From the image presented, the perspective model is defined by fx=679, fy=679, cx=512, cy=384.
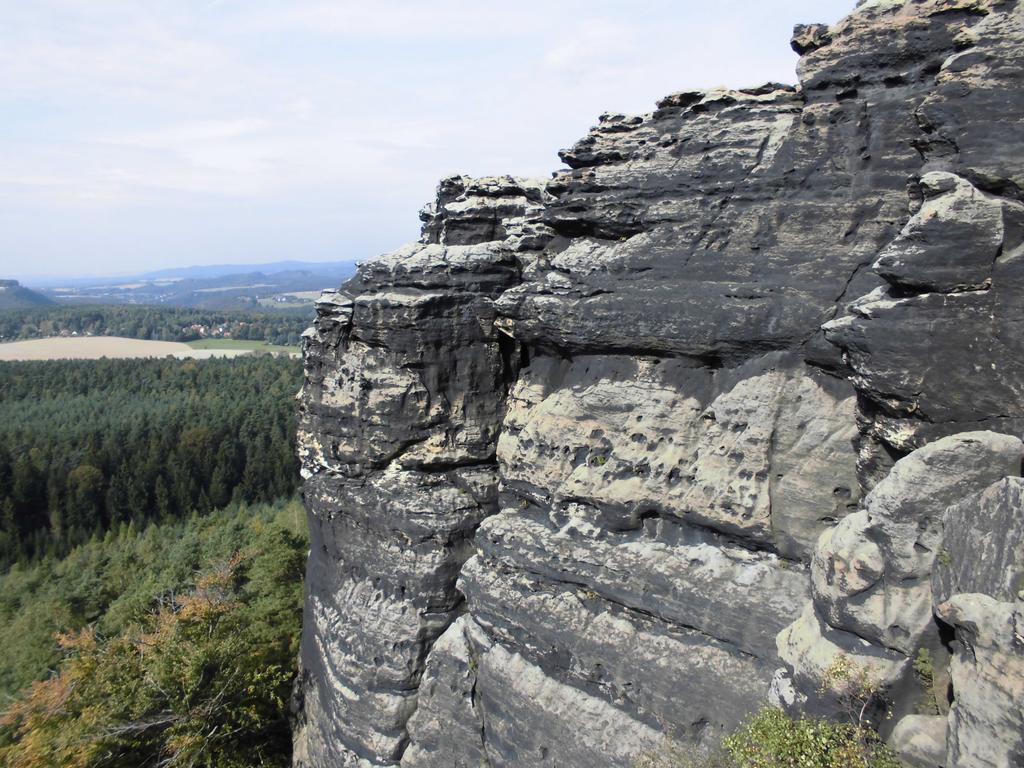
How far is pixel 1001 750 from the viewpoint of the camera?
6.66m

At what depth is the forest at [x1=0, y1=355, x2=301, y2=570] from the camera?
5175 centimetres

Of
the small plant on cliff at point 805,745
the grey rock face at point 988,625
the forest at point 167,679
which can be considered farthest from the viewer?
the forest at point 167,679

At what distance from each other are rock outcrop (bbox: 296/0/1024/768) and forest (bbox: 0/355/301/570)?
142 ft

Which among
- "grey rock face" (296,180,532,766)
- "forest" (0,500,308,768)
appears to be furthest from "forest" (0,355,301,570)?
"grey rock face" (296,180,532,766)

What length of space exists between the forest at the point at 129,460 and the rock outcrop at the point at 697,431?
4330cm

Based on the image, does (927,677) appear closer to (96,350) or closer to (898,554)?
(898,554)

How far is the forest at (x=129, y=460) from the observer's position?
2037 inches

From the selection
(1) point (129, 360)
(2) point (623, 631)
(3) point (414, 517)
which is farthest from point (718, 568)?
(1) point (129, 360)

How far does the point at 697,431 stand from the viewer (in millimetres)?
11859

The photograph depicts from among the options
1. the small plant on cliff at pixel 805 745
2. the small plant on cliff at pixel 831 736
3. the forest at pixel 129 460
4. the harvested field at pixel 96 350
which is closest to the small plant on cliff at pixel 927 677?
the small plant on cliff at pixel 831 736

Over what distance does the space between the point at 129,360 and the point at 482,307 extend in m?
100

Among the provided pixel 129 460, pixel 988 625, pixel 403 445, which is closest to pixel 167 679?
pixel 403 445

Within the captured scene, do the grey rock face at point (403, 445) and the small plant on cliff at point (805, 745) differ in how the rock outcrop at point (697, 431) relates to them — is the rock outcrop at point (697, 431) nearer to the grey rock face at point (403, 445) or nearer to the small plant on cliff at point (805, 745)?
the grey rock face at point (403, 445)

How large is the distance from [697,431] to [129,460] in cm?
5704
